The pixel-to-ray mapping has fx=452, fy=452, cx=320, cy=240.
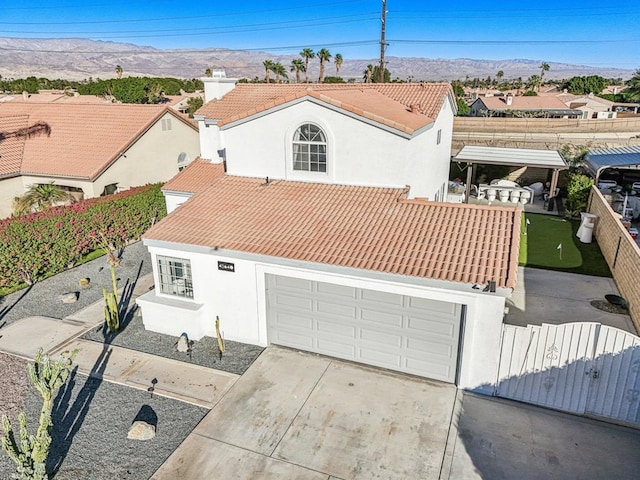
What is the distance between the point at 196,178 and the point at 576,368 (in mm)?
17753

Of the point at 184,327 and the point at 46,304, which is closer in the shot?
the point at 184,327

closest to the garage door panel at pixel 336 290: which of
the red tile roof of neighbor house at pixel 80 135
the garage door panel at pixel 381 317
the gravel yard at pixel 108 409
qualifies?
the garage door panel at pixel 381 317

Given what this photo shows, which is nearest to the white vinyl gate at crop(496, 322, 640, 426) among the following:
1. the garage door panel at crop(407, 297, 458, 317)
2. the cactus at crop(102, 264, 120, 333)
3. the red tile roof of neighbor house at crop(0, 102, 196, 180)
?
the garage door panel at crop(407, 297, 458, 317)

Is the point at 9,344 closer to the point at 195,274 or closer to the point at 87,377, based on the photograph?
the point at 87,377

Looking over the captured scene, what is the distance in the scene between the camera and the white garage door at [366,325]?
10984 mm

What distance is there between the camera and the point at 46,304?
1577cm

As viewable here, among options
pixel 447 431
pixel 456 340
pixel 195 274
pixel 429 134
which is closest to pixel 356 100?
pixel 429 134

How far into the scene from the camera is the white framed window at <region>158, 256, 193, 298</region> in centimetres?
1332

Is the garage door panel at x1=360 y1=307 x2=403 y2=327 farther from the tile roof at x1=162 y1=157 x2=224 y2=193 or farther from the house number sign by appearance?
the tile roof at x1=162 y1=157 x2=224 y2=193

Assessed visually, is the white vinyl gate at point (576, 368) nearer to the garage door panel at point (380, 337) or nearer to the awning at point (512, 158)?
the garage door panel at point (380, 337)

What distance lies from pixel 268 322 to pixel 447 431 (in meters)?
5.49

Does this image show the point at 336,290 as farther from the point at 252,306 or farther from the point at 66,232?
the point at 66,232

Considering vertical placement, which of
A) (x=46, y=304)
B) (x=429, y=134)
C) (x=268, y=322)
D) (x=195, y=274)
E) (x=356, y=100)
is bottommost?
(x=46, y=304)

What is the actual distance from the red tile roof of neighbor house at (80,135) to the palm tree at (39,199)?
122 cm
